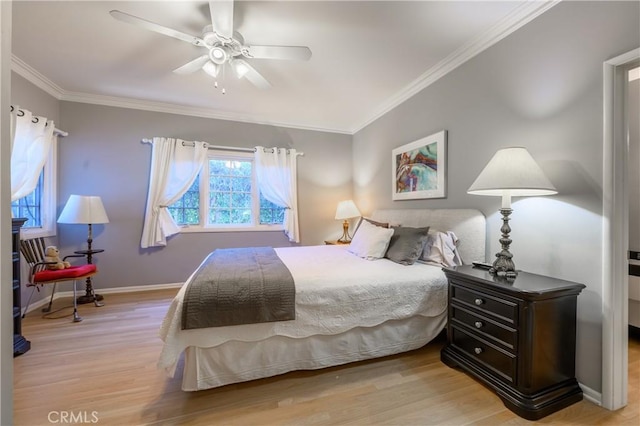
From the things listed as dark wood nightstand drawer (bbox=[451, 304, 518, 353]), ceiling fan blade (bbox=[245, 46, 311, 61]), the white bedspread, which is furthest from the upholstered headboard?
ceiling fan blade (bbox=[245, 46, 311, 61])

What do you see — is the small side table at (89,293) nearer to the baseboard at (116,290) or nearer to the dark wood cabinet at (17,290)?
the baseboard at (116,290)

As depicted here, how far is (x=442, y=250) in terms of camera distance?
2.37m

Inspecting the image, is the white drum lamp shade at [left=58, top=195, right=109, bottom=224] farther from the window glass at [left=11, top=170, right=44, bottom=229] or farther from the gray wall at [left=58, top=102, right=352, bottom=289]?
the gray wall at [left=58, top=102, right=352, bottom=289]

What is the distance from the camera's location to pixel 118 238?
362cm

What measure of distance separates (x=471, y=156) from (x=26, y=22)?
3820 mm

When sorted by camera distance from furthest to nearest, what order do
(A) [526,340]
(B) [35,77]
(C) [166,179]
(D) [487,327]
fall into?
(C) [166,179] → (B) [35,77] → (D) [487,327] → (A) [526,340]

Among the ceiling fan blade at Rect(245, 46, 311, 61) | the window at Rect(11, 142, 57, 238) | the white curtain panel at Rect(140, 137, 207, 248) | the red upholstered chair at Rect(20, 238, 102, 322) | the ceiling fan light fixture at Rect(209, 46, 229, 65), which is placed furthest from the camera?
the white curtain panel at Rect(140, 137, 207, 248)

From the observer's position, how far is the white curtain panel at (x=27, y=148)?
2.61 metres

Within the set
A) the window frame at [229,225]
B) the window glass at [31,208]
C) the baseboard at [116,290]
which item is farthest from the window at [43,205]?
the window frame at [229,225]

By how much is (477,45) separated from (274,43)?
5.76ft

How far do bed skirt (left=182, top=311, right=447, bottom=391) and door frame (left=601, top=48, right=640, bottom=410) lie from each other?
3.04 feet

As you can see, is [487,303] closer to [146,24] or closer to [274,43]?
[274,43]

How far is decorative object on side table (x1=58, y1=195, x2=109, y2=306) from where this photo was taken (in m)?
3.02

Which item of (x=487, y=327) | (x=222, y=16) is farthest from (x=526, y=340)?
(x=222, y=16)
